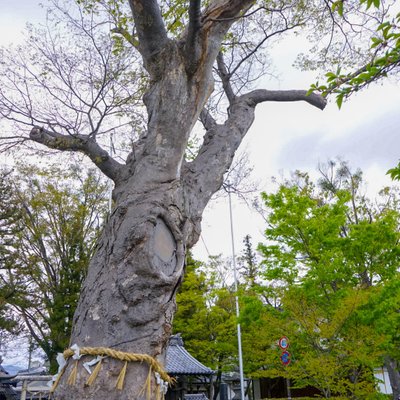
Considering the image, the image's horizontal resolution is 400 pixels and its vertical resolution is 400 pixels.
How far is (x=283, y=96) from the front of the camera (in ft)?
14.0

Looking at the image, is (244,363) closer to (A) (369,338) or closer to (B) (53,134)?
(A) (369,338)

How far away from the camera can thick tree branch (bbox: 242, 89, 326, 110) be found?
4188mm

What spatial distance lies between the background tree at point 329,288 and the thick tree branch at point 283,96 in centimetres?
501

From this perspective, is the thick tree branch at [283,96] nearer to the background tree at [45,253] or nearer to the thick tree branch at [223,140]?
the thick tree branch at [223,140]

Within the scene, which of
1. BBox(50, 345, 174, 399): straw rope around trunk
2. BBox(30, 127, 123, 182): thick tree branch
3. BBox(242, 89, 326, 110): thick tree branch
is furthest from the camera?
BBox(242, 89, 326, 110): thick tree branch

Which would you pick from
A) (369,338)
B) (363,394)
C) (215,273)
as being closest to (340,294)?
(369,338)

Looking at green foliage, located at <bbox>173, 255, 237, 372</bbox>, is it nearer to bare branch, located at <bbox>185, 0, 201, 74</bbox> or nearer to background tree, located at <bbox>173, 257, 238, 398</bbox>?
background tree, located at <bbox>173, 257, 238, 398</bbox>

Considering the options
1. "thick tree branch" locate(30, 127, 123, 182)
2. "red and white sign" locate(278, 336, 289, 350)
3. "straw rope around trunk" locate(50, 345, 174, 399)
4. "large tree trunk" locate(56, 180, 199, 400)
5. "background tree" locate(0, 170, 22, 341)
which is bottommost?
"straw rope around trunk" locate(50, 345, 174, 399)

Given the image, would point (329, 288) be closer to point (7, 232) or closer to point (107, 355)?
point (107, 355)

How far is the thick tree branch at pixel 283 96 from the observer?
13.7 ft

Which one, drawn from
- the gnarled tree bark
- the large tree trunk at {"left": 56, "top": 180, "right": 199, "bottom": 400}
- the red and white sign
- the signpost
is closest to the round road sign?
the signpost

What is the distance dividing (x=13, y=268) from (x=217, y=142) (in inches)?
547

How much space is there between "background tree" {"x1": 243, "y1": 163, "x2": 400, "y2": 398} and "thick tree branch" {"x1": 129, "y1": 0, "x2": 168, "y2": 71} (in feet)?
21.9

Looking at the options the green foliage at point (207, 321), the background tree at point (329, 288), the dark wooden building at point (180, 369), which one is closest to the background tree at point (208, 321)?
the green foliage at point (207, 321)
